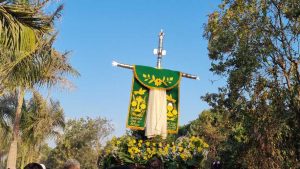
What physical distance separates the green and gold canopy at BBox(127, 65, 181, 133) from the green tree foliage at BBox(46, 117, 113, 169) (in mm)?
41516

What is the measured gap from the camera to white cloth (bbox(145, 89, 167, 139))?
10086 millimetres

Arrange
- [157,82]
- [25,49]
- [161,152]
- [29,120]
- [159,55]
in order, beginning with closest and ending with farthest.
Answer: [25,49]
[161,152]
[157,82]
[159,55]
[29,120]

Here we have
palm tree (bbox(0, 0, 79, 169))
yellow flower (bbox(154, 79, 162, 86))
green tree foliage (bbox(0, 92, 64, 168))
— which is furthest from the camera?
green tree foliage (bbox(0, 92, 64, 168))

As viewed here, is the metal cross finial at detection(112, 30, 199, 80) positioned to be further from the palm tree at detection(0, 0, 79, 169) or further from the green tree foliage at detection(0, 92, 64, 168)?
the green tree foliage at detection(0, 92, 64, 168)

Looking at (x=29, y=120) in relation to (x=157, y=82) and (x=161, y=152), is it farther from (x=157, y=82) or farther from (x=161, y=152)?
(x=161, y=152)

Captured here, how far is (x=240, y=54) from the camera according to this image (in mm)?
11508

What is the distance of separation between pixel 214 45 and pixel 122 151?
5244 millimetres

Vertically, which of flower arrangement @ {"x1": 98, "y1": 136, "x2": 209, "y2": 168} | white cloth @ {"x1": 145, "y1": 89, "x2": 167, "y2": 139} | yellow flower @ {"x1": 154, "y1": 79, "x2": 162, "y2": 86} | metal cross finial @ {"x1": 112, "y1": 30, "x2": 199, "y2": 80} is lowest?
flower arrangement @ {"x1": 98, "y1": 136, "x2": 209, "y2": 168}

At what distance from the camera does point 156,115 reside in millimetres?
10320

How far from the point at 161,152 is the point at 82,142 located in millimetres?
45503

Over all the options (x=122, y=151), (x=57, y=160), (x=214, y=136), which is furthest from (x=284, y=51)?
(x=57, y=160)

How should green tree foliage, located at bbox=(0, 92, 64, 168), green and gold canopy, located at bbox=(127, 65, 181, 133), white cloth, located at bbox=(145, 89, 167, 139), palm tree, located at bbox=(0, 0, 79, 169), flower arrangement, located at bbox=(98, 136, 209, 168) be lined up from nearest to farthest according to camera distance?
palm tree, located at bbox=(0, 0, 79, 169) → flower arrangement, located at bbox=(98, 136, 209, 168) → white cloth, located at bbox=(145, 89, 167, 139) → green and gold canopy, located at bbox=(127, 65, 181, 133) → green tree foliage, located at bbox=(0, 92, 64, 168)

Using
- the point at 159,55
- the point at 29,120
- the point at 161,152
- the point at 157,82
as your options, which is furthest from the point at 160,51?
the point at 29,120

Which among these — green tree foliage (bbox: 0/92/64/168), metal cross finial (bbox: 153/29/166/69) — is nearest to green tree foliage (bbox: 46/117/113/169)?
green tree foliage (bbox: 0/92/64/168)
